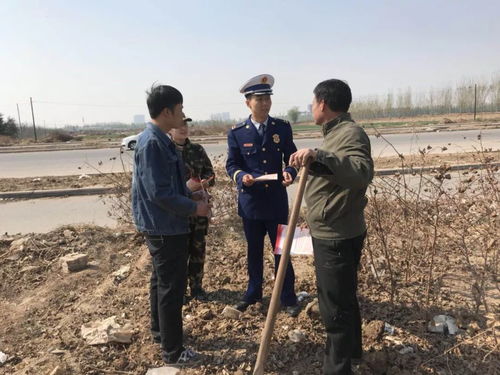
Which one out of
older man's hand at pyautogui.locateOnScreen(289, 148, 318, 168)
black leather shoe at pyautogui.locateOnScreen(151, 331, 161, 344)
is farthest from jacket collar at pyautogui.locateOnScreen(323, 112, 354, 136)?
black leather shoe at pyautogui.locateOnScreen(151, 331, 161, 344)

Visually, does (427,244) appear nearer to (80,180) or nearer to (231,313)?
(231,313)

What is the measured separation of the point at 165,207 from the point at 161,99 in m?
0.66

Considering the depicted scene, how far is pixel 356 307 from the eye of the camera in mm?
2404

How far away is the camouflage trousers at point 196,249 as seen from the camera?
343 centimetres

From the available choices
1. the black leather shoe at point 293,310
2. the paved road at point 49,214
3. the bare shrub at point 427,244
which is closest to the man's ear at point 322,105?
the bare shrub at point 427,244

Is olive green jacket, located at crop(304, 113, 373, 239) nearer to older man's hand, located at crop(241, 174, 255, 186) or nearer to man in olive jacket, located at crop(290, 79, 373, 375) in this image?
man in olive jacket, located at crop(290, 79, 373, 375)

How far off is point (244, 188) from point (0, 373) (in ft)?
6.92

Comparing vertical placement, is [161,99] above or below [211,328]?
above

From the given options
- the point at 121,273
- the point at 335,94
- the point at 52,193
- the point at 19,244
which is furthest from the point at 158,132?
the point at 52,193

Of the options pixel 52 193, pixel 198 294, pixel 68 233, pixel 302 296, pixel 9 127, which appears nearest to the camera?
pixel 302 296

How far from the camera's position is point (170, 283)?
2.52 metres

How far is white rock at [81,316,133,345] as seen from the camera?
2.82m

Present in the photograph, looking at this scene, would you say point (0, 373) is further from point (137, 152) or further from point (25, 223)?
point (25, 223)

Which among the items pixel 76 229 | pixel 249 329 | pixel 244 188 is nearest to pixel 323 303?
pixel 249 329
